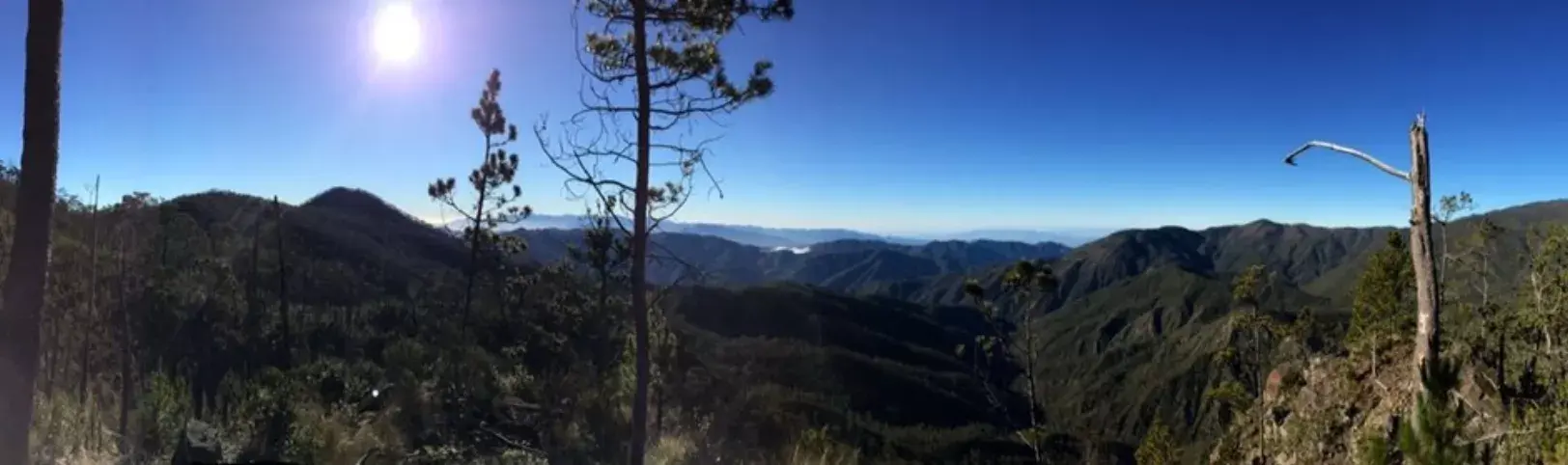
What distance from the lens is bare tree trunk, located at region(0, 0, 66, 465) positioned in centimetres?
661

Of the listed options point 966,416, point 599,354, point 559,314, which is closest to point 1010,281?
point 599,354

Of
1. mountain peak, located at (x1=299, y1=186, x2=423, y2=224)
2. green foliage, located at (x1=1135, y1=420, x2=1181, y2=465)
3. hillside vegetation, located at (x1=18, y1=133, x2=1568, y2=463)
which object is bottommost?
green foliage, located at (x1=1135, y1=420, x2=1181, y2=465)

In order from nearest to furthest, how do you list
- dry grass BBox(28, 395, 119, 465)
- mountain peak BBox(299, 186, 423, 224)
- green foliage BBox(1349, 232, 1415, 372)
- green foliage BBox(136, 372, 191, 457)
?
1. dry grass BBox(28, 395, 119, 465)
2. green foliage BBox(136, 372, 191, 457)
3. green foliage BBox(1349, 232, 1415, 372)
4. mountain peak BBox(299, 186, 423, 224)

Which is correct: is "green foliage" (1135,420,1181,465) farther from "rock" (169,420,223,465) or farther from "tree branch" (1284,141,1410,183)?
"rock" (169,420,223,465)

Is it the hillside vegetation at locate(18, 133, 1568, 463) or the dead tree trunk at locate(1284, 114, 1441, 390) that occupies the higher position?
the dead tree trunk at locate(1284, 114, 1441, 390)

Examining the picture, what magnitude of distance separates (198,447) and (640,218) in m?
5.05

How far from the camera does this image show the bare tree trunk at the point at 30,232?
6.61 metres

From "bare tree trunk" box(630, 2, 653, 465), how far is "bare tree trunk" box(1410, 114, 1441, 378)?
7.48 m

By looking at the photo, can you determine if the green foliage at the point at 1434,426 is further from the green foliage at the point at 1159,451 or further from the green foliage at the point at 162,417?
the green foliage at the point at 1159,451

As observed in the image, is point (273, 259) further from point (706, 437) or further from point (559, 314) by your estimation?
point (706, 437)

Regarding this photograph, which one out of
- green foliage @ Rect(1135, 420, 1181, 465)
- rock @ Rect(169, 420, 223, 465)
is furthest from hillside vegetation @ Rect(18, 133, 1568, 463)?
green foliage @ Rect(1135, 420, 1181, 465)

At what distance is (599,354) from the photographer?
34.0m

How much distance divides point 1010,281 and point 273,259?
2582 inches

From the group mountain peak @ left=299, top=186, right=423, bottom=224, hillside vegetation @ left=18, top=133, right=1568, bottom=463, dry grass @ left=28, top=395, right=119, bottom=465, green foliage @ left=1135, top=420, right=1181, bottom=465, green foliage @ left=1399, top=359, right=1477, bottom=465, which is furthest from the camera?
mountain peak @ left=299, top=186, right=423, bottom=224
